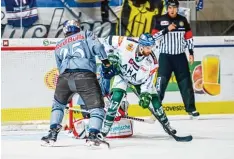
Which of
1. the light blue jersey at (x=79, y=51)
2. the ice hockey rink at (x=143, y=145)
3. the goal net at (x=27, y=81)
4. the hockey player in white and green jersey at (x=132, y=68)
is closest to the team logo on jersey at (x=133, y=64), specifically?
the hockey player in white and green jersey at (x=132, y=68)

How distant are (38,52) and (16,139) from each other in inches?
54.7

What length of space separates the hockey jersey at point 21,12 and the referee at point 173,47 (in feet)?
4.41

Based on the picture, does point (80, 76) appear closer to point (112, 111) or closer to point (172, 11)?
point (112, 111)

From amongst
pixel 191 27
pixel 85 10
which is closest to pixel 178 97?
pixel 191 27

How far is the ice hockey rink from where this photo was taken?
19.5 ft

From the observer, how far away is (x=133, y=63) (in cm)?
664

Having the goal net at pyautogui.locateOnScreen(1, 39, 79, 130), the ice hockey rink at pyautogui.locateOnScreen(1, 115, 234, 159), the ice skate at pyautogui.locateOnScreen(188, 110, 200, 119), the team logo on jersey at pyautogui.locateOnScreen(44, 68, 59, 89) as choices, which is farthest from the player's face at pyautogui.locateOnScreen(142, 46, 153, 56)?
the ice skate at pyautogui.locateOnScreen(188, 110, 200, 119)

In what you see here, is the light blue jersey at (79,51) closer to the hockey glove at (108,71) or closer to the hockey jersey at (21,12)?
the hockey glove at (108,71)

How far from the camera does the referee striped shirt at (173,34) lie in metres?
8.35

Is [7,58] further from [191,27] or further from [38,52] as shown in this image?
[191,27]

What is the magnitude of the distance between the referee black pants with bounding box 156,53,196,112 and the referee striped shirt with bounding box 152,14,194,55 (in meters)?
0.08

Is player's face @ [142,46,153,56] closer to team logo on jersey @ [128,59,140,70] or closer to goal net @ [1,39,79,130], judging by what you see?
team logo on jersey @ [128,59,140,70]

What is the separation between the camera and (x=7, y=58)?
807cm

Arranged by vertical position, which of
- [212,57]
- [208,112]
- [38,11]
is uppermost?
[38,11]
